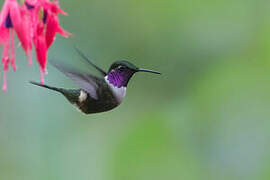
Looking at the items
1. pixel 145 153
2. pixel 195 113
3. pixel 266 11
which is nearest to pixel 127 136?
pixel 145 153

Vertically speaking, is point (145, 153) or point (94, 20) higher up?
point (94, 20)

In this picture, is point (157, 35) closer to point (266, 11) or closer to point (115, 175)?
point (266, 11)

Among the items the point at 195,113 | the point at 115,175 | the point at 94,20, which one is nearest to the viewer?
the point at 115,175

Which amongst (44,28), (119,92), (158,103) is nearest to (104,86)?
(119,92)

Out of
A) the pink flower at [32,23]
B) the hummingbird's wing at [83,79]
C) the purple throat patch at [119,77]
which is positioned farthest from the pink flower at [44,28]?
the purple throat patch at [119,77]

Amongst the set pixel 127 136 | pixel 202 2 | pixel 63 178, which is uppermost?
pixel 202 2

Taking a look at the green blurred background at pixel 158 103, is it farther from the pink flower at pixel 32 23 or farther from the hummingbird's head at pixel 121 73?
the pink flower at pixel 32 23
